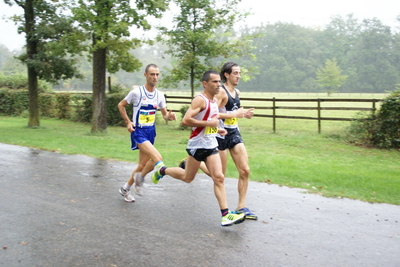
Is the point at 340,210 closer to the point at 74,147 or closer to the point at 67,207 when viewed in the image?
the point at 67,207

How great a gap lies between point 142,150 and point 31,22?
15.1 m

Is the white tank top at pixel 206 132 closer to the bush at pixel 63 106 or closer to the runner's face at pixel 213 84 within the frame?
the runner's face at pixel 213 84

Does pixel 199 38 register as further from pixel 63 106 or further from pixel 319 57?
pixel 319 57

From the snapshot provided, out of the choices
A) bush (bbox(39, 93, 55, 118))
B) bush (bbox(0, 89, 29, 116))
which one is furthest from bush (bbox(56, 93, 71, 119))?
bush (bbox(0, 89, 29, 116))

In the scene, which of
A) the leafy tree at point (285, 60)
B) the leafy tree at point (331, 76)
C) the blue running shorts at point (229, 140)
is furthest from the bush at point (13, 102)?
the leafy tree at point (285, 60)

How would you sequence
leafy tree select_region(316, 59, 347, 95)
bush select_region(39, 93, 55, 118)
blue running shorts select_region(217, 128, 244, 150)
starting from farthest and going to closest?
leafy tree select_region(316, 59, 347, 95), bush select_region(39, 93, 55, 118), blue running shorts select_region(217, 128, 244, 150)

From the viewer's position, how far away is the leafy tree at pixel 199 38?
63.6 ft

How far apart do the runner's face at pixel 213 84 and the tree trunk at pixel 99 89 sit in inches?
519

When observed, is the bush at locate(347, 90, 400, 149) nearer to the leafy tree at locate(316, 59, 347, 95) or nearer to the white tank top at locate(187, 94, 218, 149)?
the white tank top at locate(187, 94, 218, 149)

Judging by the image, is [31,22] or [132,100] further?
[31,22]

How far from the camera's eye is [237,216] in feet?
18.3

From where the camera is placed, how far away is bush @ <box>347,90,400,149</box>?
13.2 metres

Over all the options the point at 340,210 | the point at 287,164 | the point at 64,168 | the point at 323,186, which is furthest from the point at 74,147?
the point at 340,210

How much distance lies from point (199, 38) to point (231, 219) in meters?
14.8
